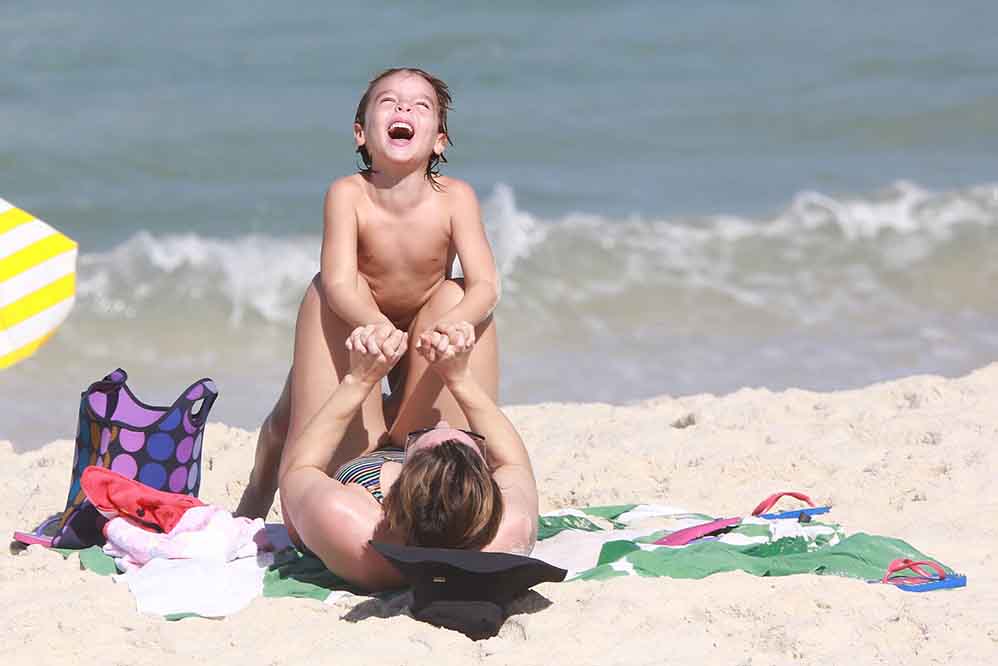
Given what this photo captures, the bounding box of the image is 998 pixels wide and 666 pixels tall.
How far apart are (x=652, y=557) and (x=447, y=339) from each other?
789 mm

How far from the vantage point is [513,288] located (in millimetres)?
9023

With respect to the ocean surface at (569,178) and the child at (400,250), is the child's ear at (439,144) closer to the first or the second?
the child at (400,250)

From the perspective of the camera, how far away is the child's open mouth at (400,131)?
13.9ft

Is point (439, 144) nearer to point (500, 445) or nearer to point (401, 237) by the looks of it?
point (401, 237)

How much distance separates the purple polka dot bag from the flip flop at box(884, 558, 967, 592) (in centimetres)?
196

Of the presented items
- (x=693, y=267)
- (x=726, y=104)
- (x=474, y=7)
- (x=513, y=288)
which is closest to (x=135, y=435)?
(x=513, y=288)

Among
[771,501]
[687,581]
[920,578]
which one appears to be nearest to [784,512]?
[771,501]

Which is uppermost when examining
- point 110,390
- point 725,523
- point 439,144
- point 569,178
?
point 569,178

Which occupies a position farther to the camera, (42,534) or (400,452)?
(42,534)

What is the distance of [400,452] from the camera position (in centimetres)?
424

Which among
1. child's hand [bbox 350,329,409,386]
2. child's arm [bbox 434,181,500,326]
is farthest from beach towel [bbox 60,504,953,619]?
child's arm [bbox 434,181,500,326]

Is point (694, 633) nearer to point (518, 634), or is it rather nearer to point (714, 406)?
point (518, 634)

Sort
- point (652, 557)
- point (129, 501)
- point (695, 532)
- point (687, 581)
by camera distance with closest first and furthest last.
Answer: point (687, 581) < point (652, 557) < point (129, 501) < point (695, 532)

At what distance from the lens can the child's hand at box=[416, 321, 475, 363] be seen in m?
3.90
